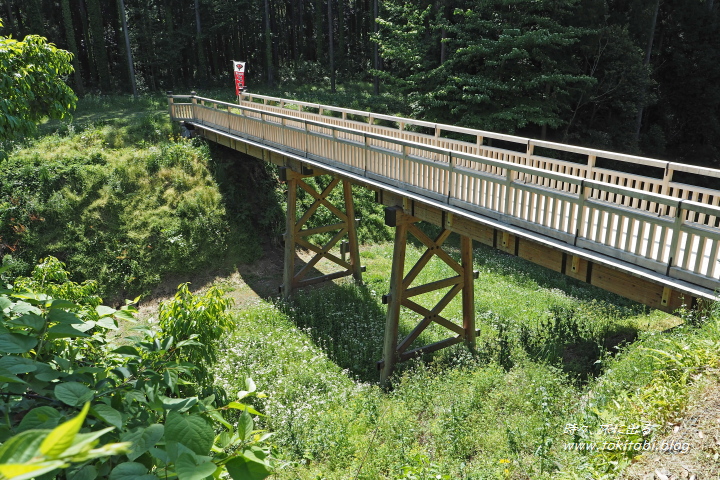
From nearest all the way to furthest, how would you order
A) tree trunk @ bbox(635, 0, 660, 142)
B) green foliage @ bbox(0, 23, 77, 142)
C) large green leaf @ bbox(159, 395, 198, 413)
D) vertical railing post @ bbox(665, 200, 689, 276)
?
large green leaf @ bbox(159, 395, 198, 413) → green foliage @ bbox(0, 23, 77, 142) → vertical railing post @ bbox(665, 200, 689, 276) → tree trunk @ bbox(635, 0, 660, 142)

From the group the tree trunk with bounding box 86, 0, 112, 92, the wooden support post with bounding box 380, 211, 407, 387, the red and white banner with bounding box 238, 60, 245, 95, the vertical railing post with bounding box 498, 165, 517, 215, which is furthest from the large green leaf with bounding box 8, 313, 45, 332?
the tree trunk with bounding box 86, 0, 112, 92

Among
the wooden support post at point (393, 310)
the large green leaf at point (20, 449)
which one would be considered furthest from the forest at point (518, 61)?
the large green leaf at point (20, 449)

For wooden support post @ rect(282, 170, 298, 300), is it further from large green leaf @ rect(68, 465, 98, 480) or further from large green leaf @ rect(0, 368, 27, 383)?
large green leaf @ rect(68, 465, 98, 480)

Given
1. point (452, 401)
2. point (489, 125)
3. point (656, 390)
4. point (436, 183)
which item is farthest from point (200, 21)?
point (656, 390)

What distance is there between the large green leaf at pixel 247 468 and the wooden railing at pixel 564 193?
5.79 m

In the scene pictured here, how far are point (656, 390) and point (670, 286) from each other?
4.78ft

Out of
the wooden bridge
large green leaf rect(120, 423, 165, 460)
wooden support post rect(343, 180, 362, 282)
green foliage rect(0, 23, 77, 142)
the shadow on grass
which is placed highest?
green foliage rect(0, 23, 77, 142)

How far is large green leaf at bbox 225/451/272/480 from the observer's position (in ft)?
6.14

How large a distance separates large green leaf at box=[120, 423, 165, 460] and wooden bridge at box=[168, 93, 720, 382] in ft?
19.9

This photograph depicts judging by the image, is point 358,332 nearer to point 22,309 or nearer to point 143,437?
point 22,309

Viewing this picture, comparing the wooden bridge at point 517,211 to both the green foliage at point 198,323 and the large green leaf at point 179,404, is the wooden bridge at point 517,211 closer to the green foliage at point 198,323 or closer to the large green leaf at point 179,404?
the green foliage at point 198,323

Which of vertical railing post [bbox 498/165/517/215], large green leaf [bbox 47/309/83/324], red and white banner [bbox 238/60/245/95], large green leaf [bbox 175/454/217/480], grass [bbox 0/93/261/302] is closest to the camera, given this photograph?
large green leaf [bbox 175/454/217/480]

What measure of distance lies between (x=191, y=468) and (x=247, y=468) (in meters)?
0.31

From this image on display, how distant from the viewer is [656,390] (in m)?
5.27
